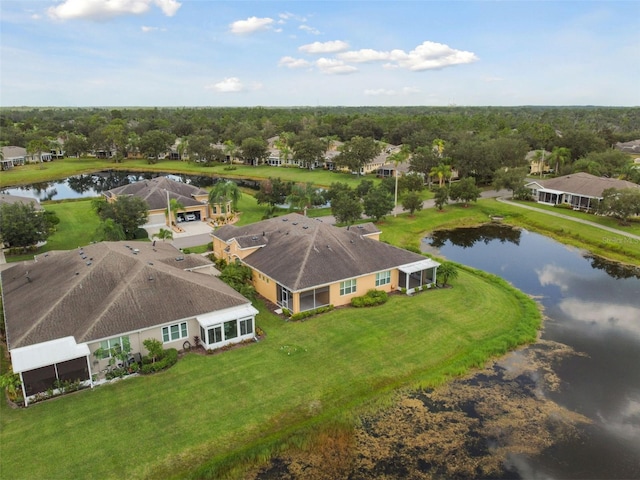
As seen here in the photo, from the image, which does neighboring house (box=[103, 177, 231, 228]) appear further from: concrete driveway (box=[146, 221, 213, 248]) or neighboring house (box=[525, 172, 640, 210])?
neighboring house (box=[525, 172, 640, 210])

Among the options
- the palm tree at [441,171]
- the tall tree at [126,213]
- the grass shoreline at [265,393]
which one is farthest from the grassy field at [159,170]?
the grass shoreline at [265,393]

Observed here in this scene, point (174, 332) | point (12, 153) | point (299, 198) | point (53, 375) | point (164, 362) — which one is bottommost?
point (164, 362)

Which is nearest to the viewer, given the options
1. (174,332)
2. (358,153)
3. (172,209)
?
(174,332)

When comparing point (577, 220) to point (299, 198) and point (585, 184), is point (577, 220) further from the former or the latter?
point (299, 198)

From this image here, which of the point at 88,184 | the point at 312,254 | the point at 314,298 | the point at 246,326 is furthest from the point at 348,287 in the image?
the point at 88,184

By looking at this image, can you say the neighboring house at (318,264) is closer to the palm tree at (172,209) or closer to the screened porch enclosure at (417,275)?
the screened porch enclosure at (417,275)
